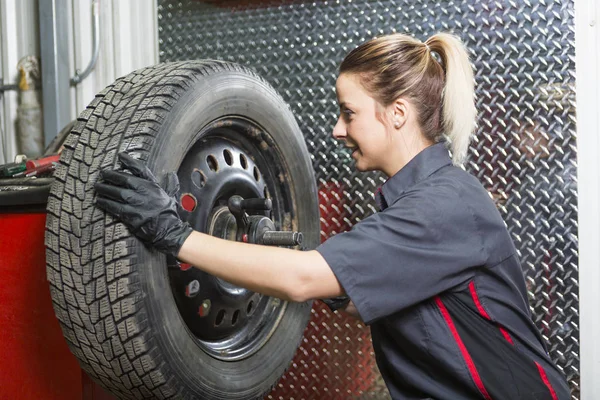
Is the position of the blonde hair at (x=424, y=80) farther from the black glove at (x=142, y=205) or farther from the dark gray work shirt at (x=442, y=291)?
the black glove at (x=142, y=205)

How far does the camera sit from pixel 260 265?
129cm

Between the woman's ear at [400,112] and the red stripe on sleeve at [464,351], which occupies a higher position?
the woman's ear at [400,112]

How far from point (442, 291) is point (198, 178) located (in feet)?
2.28

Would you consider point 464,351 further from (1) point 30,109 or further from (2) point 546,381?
(1) point 30,109

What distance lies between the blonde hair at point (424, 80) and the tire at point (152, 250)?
14.7 inches

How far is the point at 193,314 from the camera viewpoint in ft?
5.21

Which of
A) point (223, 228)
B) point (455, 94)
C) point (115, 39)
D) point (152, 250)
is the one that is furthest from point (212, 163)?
point (115, 39)

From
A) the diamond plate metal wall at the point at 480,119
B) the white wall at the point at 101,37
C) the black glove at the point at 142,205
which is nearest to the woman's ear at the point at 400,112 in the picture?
the black glove at the point at 142,205

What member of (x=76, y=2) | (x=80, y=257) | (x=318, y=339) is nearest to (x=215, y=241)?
(x=80, y=257)

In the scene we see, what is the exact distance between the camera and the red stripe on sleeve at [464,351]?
1405 mm

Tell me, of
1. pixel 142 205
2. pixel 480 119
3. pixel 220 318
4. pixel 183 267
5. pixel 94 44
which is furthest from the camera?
pixel 94 44

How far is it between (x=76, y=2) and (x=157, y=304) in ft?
6.76

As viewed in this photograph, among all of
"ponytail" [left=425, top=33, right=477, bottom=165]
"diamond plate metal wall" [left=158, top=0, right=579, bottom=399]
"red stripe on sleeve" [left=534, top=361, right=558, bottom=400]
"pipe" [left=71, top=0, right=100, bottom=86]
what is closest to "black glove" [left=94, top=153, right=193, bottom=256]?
"ponytail" [left=425, top=33, right=477, bottom=165]

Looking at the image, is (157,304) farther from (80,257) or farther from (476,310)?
(476,310)
